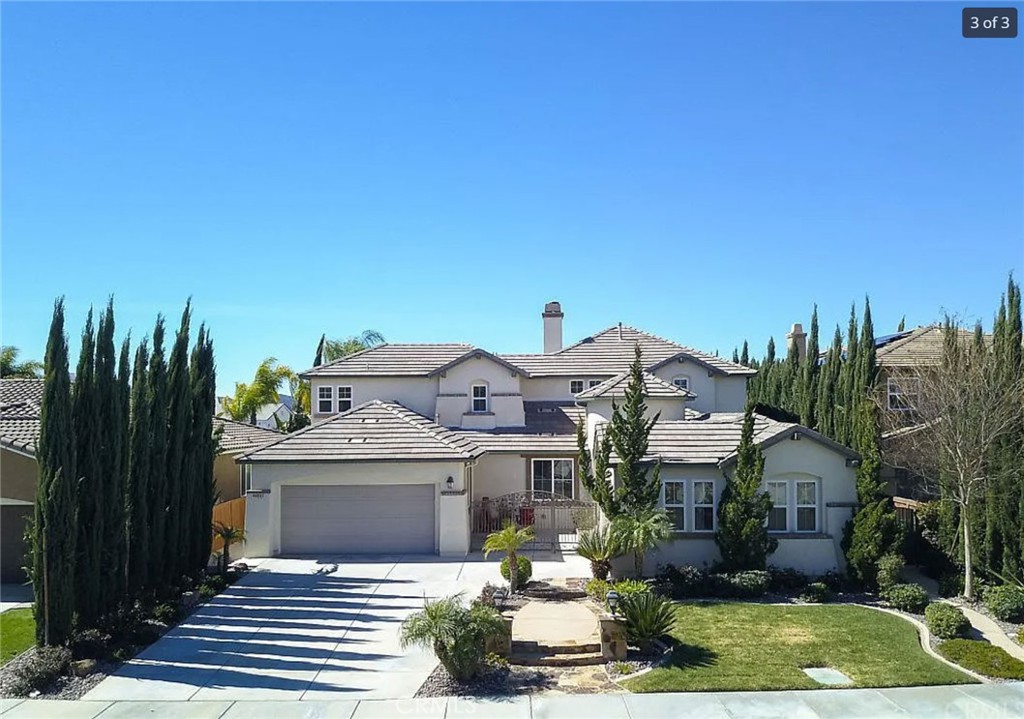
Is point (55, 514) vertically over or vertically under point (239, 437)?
under

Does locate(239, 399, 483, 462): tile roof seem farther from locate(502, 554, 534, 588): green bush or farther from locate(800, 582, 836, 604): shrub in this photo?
locate(800, 582, 836, 604): shrub

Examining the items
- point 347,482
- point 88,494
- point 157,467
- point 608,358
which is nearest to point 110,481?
point 88,494

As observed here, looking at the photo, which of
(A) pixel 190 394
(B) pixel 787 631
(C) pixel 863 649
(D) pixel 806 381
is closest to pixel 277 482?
(A) pixel 190 394

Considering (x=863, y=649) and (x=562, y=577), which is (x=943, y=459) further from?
(x=562, y=577)

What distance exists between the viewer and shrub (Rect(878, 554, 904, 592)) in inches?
653

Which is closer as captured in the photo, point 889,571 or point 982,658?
point 982,658

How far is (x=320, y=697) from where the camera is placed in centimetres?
1110

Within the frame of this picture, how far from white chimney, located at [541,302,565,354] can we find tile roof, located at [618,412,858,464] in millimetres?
14937

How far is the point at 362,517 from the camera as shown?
71.1 ft

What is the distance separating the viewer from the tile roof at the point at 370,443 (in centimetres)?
2120

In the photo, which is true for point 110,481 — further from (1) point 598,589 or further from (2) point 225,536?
(1) point 598,589

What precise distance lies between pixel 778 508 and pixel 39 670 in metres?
16.0

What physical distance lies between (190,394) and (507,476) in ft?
40.1

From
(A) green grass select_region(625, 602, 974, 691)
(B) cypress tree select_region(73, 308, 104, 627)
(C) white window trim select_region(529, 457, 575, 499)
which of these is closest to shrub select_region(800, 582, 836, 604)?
(A) green grass select_region(625, 602, 974, 691)
